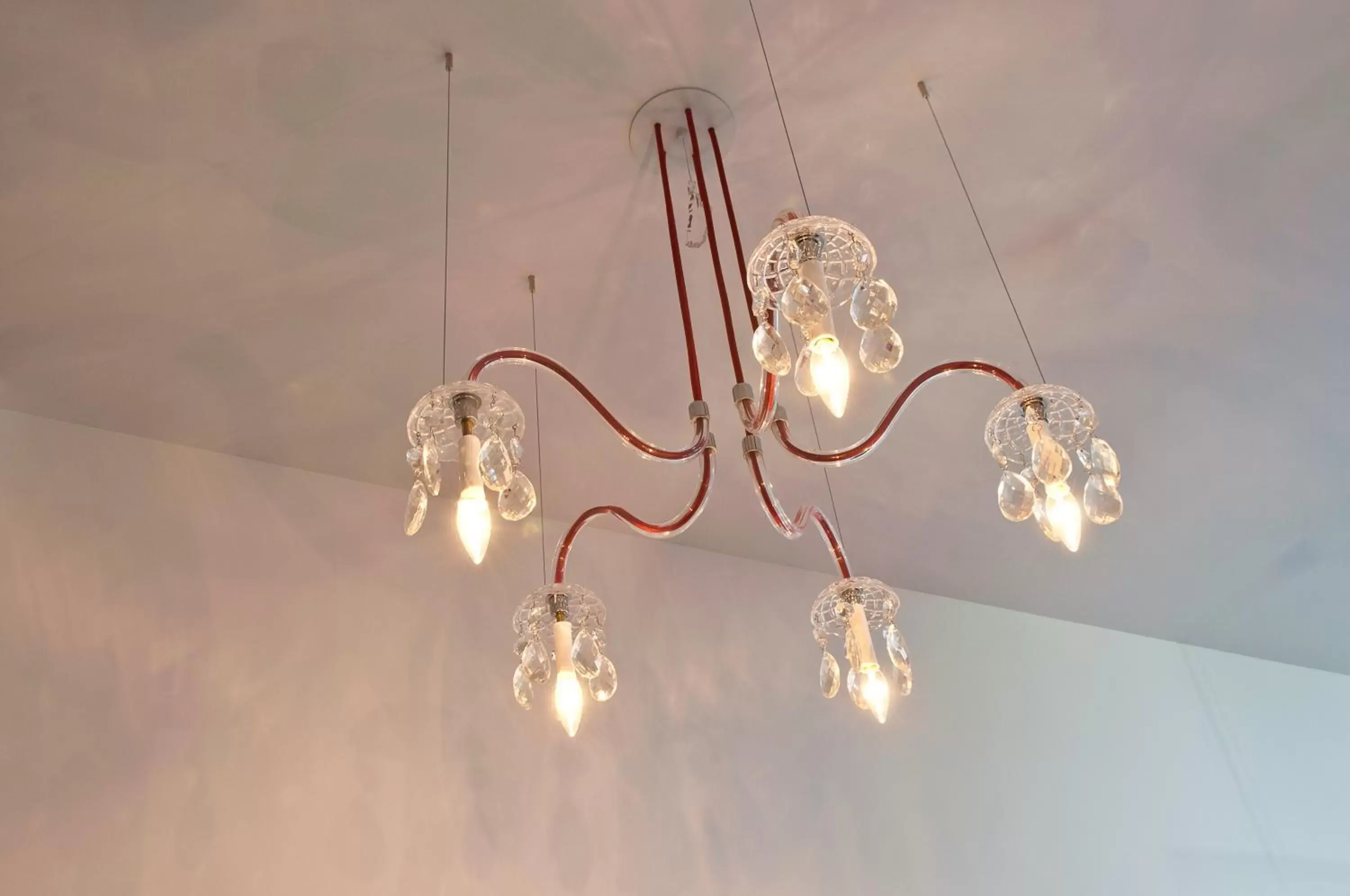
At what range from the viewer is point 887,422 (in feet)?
5.51

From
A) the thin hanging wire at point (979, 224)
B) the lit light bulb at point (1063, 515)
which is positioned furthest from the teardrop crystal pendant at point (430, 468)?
the thin hanging wire at point (979, 224)

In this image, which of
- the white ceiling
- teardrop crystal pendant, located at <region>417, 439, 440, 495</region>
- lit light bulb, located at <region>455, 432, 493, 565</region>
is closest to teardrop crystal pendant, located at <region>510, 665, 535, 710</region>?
lit light bulb, located at <region>455, 432, 493, 565</region>

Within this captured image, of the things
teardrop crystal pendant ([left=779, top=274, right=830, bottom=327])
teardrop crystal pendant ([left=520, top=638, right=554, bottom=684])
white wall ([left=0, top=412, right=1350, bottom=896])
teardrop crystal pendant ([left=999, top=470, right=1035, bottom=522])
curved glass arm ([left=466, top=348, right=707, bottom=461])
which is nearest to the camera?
teardrop crystal pendant ([left=779, top=274, right=830, bottom=327])

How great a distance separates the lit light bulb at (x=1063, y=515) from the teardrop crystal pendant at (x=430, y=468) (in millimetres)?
917

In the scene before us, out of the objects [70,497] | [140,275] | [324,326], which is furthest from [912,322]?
[70,497]

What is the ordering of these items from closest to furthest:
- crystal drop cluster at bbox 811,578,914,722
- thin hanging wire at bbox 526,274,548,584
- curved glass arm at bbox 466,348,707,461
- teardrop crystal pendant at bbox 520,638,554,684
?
1. curved glass arm at bbox 466,348,707,461
2. teardrop crystal pendant at bbox 520,638,554,684
3. crystal drop cluster at bbox 811,578,914,722
4. thin hanging wire at bbox 526,274,548,584

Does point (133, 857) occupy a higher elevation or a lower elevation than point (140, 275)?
lower

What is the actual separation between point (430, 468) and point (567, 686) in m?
0.54

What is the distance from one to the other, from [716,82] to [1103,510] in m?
1.18

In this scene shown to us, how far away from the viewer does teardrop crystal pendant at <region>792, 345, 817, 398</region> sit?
1514mm

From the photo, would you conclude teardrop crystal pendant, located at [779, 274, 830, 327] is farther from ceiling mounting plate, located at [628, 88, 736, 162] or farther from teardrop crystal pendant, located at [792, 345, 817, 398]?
ceiling mounting plate, located at [628, 88, 736, 162]

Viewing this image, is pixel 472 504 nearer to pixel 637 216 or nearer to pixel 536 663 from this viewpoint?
pixel 536 663

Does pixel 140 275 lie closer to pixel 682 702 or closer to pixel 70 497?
pixel 70 497

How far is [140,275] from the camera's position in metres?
2.42
